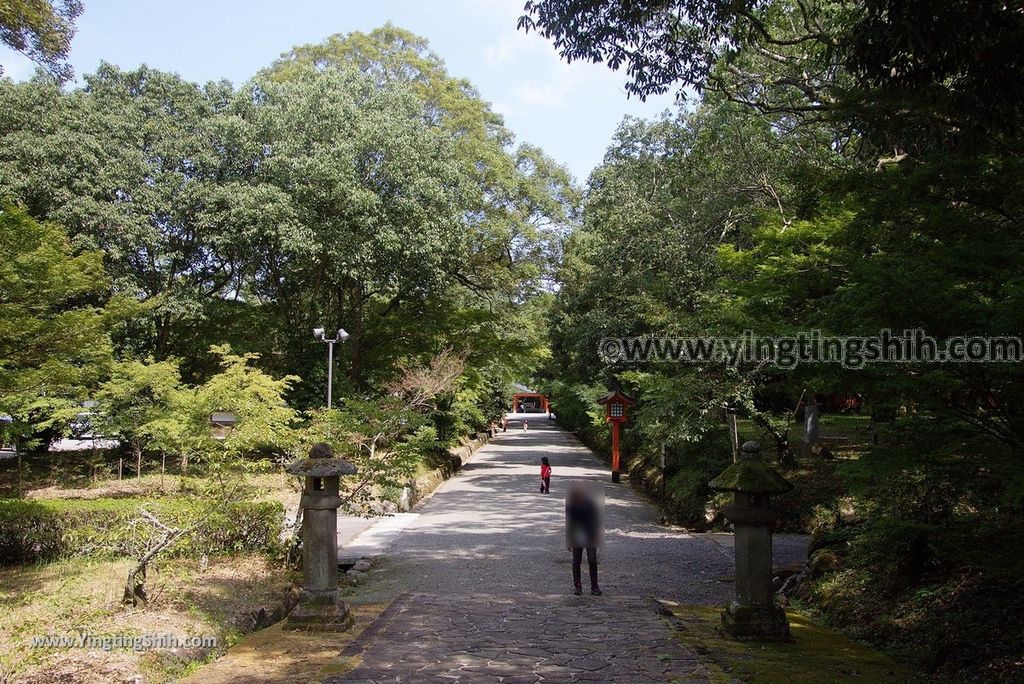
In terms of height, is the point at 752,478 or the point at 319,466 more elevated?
the point at 319,466

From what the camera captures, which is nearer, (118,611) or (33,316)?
(118,611)

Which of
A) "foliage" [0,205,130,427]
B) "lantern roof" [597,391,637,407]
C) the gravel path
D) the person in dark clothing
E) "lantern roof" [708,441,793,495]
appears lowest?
the gravel path

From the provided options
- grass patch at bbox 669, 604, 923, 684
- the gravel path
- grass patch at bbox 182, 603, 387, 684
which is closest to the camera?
grass patch at bbox 182, 603, 387, 684

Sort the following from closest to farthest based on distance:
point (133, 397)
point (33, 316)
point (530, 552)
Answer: point (33, 316)
point (530, 552)
point (133, 397)

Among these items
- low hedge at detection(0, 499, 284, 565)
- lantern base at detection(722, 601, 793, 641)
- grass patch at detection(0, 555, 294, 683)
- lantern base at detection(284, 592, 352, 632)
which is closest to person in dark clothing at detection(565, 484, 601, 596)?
lantern base at detection(722, 601, 793, 641)

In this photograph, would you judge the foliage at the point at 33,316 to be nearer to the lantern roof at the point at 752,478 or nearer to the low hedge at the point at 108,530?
the low hedge at the point at 108,530

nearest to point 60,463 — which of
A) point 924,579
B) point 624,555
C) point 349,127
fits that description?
point 349,127

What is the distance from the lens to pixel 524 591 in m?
10.4

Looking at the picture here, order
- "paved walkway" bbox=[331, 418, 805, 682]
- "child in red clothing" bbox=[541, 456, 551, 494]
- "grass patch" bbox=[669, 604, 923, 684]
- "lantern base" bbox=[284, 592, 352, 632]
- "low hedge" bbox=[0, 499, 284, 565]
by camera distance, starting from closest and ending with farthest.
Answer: "grass patch" bbox=[669, 604, 923, 684] → "paved walkway" bbox=[331, 418, 805, 682] → "lantern base" bbox=[284, 592, 352, 632] → "low hedge" bbox=[0, 499, 284, 565] → "child in red clothing" bbox=[541, 456, 551, 494]

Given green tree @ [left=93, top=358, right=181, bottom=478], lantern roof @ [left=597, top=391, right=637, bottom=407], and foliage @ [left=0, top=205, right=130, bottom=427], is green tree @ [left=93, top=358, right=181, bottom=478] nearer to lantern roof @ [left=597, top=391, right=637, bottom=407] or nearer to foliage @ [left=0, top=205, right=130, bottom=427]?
foliage @ [left=0, top=205, right=130, bottom=427]

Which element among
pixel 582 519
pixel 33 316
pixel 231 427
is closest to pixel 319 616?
pixel 582 519

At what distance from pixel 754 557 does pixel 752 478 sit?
74 cm

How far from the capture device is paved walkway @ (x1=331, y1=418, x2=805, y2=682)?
19.5ft

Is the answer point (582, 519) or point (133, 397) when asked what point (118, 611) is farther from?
point (133, 397)
